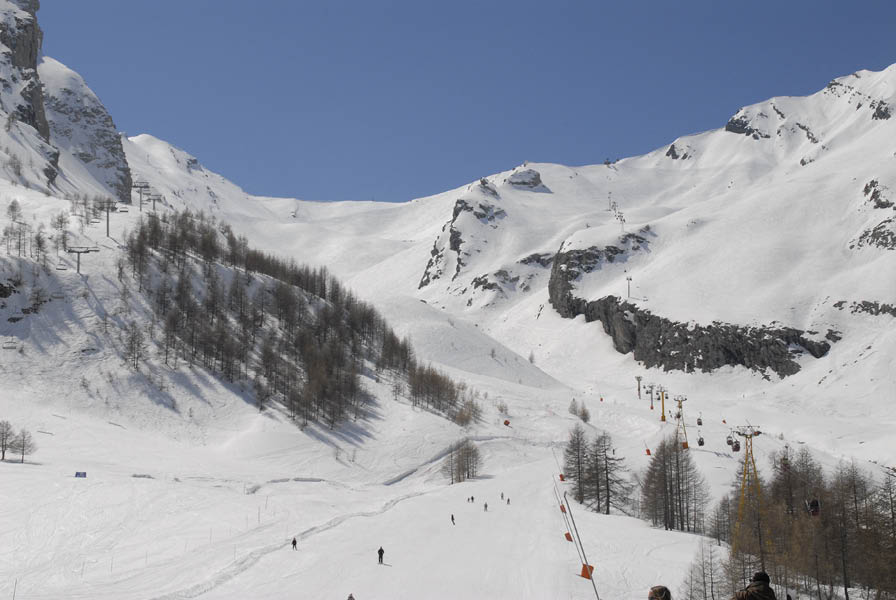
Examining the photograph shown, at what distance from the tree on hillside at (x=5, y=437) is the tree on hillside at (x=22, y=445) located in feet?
1.29

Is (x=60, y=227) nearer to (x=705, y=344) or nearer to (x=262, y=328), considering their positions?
Result: (x=262, y=328)

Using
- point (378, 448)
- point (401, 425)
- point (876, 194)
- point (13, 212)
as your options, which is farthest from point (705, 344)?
point (13, 212)

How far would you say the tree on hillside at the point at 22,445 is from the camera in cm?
6875

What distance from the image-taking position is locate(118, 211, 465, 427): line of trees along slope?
4119 inches

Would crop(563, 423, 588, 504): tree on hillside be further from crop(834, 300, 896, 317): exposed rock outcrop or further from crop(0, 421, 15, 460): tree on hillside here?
crop(834, 300, 896, 317): exposed rock outcrop

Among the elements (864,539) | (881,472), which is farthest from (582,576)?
(881,472)

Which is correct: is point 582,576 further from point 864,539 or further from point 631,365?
→ point 631,365

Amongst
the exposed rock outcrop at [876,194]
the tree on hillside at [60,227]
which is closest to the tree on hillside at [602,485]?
the tree on hillside at [60,227]

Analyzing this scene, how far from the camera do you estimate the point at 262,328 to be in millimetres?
120688

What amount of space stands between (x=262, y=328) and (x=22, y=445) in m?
54.0

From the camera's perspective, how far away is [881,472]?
8494cm

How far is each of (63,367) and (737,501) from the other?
302 ft

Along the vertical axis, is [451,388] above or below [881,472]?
above

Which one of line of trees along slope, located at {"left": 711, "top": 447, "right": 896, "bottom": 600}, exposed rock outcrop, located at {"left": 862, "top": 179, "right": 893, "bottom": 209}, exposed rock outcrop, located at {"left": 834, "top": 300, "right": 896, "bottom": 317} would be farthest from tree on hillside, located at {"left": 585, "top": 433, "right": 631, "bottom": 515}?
exposed rock outcrop, located at {"left": 862, "top": 179, "right": 893, "bottom": 209}
